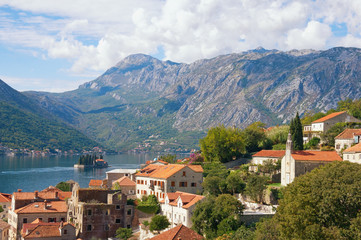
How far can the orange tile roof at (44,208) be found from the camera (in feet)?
239

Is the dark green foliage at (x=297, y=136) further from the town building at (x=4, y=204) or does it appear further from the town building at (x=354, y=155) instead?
the town building at (x=4, y=204)

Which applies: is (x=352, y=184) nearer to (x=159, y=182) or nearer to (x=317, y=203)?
(x=317, y=203)

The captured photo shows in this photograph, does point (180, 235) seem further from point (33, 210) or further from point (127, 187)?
point (33, 210)

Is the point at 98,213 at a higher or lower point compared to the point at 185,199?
lower

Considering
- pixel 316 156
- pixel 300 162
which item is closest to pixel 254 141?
pixel 316 156

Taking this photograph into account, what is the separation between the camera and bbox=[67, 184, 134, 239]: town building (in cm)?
6950

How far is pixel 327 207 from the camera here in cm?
4347

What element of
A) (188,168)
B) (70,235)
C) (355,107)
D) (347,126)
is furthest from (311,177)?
(355,107)

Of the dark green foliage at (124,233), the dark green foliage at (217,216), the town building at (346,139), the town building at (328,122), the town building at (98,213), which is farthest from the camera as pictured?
the town building at (328,122)

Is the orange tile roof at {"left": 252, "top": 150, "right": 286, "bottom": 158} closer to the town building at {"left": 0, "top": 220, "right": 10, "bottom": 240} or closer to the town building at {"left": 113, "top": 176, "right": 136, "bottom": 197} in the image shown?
the town building at {"left": 113, "top": 176, "right": 136, "bottom": 197}

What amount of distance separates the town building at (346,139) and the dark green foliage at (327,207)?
1266 inches

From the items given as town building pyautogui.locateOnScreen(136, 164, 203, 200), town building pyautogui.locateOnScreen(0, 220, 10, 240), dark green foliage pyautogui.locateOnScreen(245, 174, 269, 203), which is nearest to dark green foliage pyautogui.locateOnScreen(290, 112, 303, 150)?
town building pyautogui.locateOnScreen(136, 164, 203, 200)

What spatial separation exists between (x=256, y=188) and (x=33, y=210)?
1370 inches

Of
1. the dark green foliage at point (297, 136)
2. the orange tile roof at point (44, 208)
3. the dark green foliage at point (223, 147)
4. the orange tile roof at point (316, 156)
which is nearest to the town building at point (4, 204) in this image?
the orange tile roof at point (44, 208)
